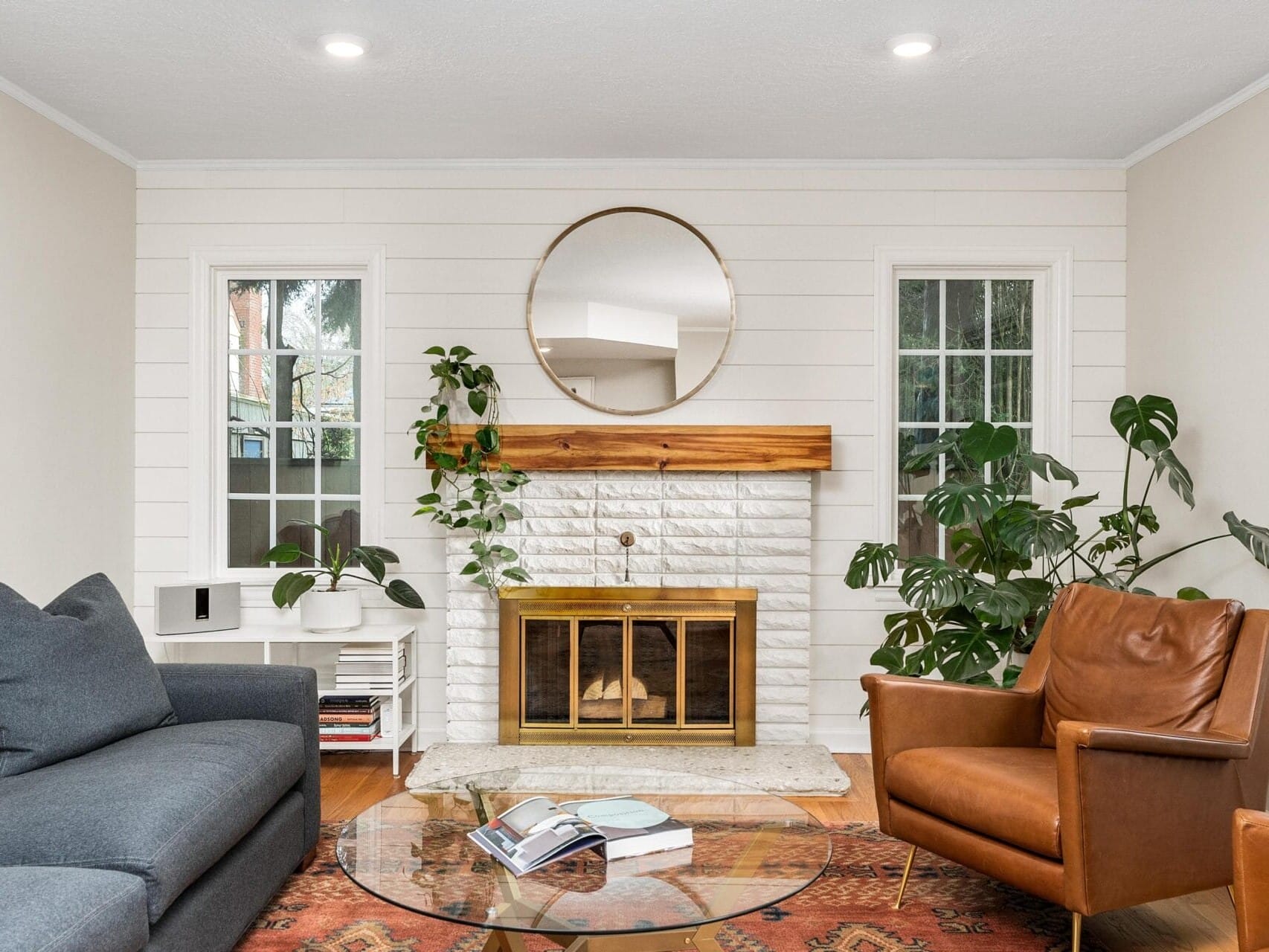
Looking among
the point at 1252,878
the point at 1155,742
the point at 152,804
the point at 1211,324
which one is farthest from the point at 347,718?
the point at 1211,324

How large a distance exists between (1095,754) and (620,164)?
306 centimetres

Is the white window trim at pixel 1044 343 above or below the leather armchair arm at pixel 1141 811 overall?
above

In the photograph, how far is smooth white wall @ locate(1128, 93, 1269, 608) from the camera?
344 cm

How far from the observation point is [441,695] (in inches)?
171

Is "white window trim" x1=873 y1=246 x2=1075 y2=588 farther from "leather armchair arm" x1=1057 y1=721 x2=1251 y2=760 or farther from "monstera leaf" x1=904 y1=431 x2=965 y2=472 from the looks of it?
"leather armchair arm" x1=1057 y1=721 x2=1251 y2=760

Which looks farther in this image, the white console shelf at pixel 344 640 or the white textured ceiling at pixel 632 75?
the white console shelf at pixel 344 640

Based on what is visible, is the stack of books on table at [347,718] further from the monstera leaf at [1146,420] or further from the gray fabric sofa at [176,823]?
the monstera leaf at [1146,420]

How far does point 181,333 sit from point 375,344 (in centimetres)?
86

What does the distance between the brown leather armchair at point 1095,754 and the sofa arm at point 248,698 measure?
166cm

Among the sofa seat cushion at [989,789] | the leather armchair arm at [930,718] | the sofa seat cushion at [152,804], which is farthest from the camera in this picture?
the leather armchair arm at [930,718]

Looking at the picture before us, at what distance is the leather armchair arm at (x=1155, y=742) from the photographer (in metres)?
2.20

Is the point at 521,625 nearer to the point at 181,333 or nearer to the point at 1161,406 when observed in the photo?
the point at 181,333

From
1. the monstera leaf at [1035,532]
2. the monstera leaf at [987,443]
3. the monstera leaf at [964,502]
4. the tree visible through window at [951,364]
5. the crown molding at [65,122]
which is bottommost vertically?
the monstera leaf at [1035,532]

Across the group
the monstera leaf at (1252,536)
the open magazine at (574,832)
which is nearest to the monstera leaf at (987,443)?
the monstera leaf at (1252,536)
